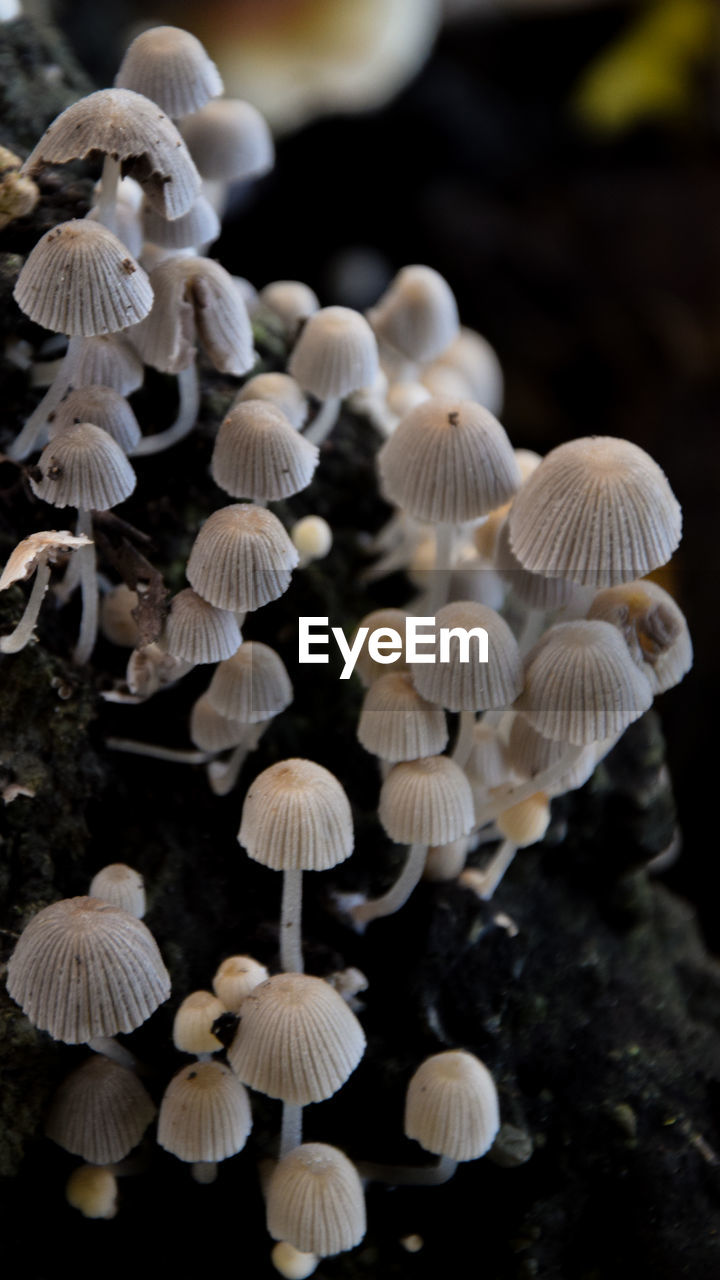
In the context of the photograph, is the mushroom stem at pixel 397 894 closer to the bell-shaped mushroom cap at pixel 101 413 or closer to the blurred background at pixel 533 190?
the bell-shaped mushroom cap at pixel 101 413

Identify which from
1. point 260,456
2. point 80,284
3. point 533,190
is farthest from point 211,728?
point 533,190

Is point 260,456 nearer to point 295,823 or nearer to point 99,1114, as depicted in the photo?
point 295,823

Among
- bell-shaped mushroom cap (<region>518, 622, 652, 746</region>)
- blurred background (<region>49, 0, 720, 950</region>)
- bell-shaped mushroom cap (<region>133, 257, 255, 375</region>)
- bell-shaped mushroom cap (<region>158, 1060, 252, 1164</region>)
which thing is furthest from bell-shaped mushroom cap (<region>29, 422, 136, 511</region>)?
blurred background (<region>49, 0, 720, 950</region>)

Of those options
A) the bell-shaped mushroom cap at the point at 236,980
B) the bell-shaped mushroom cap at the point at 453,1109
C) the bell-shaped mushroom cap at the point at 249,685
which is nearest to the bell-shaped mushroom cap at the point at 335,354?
the bell-shaped mushroom cap at the point at 249,685

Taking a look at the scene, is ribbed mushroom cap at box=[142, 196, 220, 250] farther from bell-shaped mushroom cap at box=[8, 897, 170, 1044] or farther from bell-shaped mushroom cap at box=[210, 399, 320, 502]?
bell-shaped mushroom cap at box=[8, 897, 170, 1044]

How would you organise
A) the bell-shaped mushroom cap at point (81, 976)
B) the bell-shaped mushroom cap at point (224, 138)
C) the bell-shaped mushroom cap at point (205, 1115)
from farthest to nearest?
1. the bell-shaped mushroom cap at point (224, 138)
2. the bell-shaped mushroom cap at point (205, 1115)
3. the bell-shaped mushroom cap at point (81, 976)

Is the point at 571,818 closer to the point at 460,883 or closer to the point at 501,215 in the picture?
the point at 460,883
